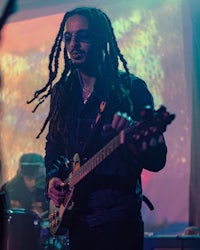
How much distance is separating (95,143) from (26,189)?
0.96 meters

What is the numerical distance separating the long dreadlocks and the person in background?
1.34 feet

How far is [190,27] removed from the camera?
2.43 metres

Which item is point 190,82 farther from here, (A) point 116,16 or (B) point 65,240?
(B) point 65,240

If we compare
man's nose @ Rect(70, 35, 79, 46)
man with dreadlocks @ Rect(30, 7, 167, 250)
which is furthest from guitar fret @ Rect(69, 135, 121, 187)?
man's nose @ Rect(70, 35, 79, 46)

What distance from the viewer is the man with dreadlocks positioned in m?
1.82

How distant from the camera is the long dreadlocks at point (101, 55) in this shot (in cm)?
208

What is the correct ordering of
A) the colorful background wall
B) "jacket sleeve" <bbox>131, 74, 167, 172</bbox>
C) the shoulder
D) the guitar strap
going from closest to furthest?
"jacket sleeve" <bbox>131, 74, 167, 172</bbox> → the guitar strap → the shoulder → the colorful background wall

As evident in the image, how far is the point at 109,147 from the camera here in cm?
173

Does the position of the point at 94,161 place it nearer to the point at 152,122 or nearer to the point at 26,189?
the point at 152,122

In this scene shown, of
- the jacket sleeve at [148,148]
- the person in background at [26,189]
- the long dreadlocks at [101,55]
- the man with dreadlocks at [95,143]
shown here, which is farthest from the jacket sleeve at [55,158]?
the person in background at [26,189]

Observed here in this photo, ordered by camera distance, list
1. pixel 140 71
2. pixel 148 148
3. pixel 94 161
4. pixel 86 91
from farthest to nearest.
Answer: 1. pixel 140 71
2. pixel 86 91
3. pixel 94 161
4. pixel 148 148

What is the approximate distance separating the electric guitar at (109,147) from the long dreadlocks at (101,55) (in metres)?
0.30

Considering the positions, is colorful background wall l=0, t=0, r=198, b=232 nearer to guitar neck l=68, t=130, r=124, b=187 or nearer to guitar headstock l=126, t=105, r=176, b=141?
guitar neck l=68, t=130, r=124, b=187

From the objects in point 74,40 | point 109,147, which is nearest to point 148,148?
point 109,147
